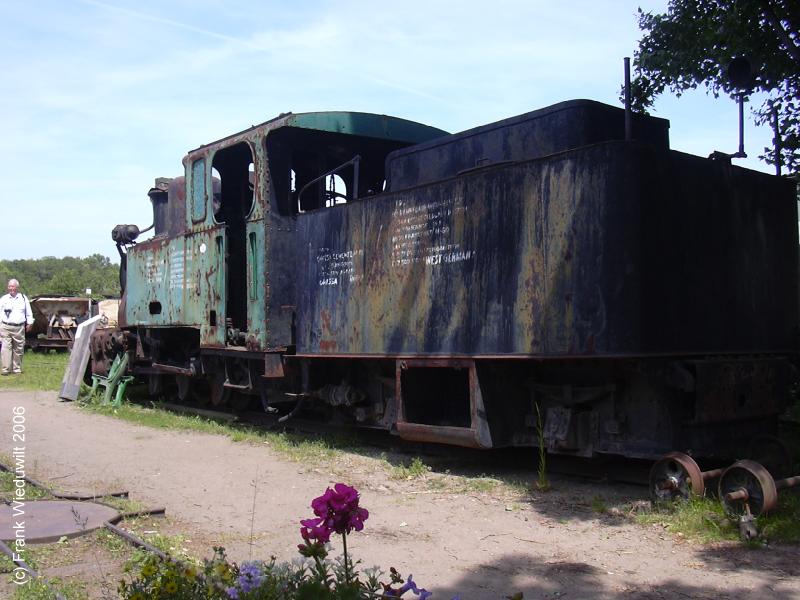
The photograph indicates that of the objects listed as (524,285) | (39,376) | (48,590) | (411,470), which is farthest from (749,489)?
(39,376)

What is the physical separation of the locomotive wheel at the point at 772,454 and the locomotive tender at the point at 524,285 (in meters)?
0.12

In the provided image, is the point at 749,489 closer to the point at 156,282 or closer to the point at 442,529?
the point at 442,529

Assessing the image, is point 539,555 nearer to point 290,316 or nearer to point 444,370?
point 444,370

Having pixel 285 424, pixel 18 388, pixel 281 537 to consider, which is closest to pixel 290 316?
pixel 285 424

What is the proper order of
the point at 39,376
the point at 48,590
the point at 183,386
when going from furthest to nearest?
1. the point at 39,376
2. the point at 183,386
3. the point at 48,590

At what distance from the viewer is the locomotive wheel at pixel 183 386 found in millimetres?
10508

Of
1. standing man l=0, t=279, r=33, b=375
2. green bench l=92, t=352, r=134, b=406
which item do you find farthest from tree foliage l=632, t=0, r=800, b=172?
standing man l=0, t=279, r=33, b=375

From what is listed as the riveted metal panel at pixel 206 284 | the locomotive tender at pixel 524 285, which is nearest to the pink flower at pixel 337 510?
the locomotive tender at pixel 524 285

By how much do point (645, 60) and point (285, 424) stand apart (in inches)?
227

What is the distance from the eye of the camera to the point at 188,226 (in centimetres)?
943

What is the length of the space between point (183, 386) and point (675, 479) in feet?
24.1

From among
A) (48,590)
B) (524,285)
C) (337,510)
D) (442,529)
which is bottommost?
(442,529)

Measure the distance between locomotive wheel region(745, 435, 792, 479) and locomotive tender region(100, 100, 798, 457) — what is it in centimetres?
12

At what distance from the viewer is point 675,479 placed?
Result: 4871 mm
